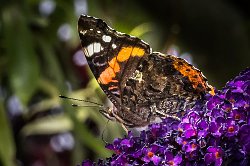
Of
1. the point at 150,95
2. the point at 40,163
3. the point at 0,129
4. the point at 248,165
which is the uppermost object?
the point at 40,163

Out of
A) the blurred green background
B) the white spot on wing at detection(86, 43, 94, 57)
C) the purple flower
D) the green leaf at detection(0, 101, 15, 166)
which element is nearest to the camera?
the purple flower

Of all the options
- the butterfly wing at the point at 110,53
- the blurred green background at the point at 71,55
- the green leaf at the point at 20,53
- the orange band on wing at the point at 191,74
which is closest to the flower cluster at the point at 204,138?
the orange band on wing at the point at 191,74

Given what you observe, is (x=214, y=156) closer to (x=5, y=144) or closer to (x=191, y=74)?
(x=191, y=74)

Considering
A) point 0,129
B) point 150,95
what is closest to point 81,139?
point 0,129

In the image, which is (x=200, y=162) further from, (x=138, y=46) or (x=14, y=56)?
(x=14, y=56)

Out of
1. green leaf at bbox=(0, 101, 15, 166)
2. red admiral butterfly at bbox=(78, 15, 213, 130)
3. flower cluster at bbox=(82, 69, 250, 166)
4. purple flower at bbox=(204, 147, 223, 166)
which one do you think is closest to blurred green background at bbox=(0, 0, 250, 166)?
green leaf at bbox=(0, 101, 15, 166)

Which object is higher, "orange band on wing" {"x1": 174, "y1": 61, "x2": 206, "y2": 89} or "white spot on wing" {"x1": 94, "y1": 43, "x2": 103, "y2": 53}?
"white spot on wing" {"x1": 94, "y1": 43, "x2": 103, "y2": 53}

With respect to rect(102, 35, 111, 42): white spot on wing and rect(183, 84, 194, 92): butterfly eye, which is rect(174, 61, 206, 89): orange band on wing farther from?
rect(102, 35, 111, 42): white spot on wing
